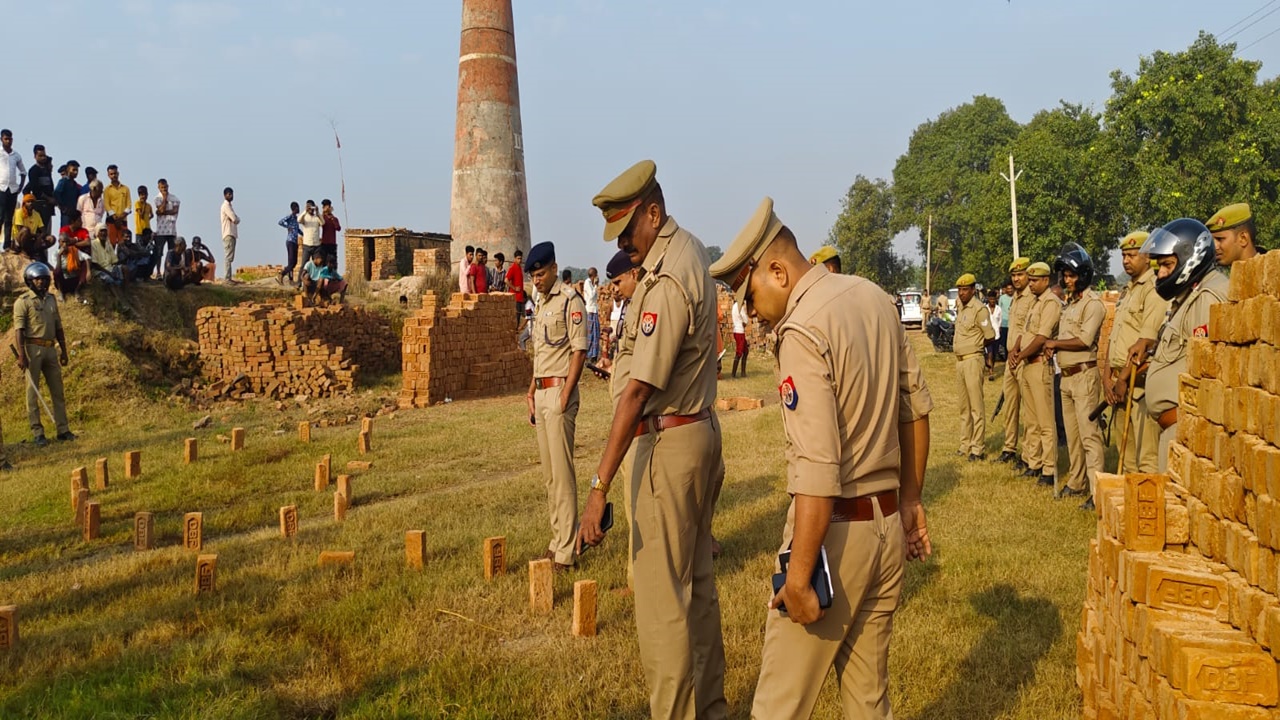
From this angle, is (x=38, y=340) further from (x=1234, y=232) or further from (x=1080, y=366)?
(x=1234, y=232)

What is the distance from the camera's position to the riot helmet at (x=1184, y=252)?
525 centimetres

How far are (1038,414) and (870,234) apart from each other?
55.0 meters

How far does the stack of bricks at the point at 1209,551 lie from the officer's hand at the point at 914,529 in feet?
2.48

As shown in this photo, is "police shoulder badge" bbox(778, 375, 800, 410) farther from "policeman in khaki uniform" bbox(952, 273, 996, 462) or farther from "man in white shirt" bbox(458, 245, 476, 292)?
"man in white shirt" bbox(458, 245, 476, 292)

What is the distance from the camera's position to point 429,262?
24.2 meters

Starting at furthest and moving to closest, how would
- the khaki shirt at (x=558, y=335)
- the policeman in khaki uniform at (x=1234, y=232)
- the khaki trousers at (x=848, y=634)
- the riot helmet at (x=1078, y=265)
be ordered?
the riot helmet at (x=1078, y=265), the khaki shirt at (x=558, y=335), the policeman in khaki uniform at (x=1234, y=232), the khaki trousers at (x=848, y=634)

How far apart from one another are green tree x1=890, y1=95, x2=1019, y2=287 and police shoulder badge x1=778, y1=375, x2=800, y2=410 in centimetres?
5456

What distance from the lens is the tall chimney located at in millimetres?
23672

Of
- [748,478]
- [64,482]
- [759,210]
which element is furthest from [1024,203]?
[759,210]

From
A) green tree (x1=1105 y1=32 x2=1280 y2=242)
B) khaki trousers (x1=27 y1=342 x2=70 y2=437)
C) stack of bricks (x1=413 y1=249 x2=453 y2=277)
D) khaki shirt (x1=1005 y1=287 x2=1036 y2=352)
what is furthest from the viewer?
green tree (x1=1105 y1=32 x2=1280 y2=242)

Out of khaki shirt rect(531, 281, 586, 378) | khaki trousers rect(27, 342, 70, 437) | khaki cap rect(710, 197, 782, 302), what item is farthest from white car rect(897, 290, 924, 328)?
khaki cap rect(710, 197, 782, 302)

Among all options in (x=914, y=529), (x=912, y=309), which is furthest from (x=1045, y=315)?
(x=912, y=309)

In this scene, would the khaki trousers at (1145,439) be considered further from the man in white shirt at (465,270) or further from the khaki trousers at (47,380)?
the man in white shirt at (465,270)

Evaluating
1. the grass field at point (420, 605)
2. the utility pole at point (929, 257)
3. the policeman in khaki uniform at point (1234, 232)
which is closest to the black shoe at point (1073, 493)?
the grass field at point (420, 605)
